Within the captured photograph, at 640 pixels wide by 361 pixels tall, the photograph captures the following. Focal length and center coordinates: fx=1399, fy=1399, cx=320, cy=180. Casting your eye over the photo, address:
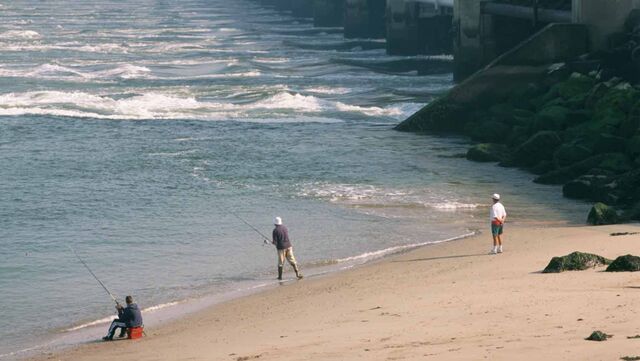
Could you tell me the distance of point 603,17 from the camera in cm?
3888

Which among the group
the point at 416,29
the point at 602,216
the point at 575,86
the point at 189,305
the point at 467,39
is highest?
the point at 467,39

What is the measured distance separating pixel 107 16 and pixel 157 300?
3828 inches

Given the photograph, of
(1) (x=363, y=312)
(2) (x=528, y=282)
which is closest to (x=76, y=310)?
(1) (x=363, y=312)

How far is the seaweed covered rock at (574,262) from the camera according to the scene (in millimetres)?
18922

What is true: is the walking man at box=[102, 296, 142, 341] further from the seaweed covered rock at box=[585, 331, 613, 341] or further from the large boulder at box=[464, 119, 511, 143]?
the large boulder at box=[464, 119, 511, 143]

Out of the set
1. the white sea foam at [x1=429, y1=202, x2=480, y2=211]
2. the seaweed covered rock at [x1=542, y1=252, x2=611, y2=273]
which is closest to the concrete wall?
the white sea foam at [x1=429, y1=202, x2=480, y2=211]

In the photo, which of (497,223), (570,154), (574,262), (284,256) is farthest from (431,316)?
(570,154)

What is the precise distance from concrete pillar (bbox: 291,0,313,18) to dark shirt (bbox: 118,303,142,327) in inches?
3748

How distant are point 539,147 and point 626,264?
13.9 meters

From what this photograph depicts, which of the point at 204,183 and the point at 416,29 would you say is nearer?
the point at 204,183

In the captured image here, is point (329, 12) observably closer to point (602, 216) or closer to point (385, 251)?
point (602, 216)

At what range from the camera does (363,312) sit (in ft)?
58.1

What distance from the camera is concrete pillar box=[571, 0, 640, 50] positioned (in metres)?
38.7

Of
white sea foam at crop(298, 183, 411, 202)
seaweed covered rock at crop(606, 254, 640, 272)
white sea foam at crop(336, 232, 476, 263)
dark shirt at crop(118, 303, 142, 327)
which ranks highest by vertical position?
seaweed covered rock at crop(606, 254, 640, 272)
